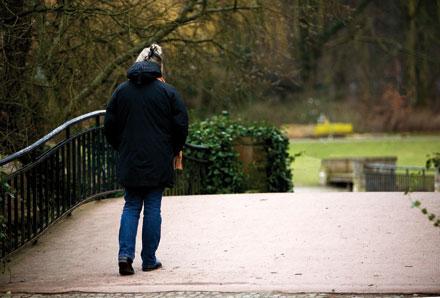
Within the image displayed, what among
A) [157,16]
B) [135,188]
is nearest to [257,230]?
[135,188]

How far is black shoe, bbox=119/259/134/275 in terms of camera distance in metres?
7.66

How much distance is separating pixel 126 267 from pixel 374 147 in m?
43.5

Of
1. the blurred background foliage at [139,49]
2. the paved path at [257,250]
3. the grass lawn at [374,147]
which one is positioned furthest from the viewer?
the grass lawn at [374,147]

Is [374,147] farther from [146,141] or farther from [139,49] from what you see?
[146,141]

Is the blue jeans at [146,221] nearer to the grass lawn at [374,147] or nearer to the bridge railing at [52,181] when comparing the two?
the bridge railing at [52,181]

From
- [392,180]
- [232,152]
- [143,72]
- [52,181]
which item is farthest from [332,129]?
[143,72]

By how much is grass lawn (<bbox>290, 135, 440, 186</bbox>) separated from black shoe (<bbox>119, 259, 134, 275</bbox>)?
3296cm

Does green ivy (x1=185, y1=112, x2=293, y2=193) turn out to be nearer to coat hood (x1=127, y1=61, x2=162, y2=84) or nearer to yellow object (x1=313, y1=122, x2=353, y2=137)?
coat hood (x1=127, y1=61, x2=162, y2=84)

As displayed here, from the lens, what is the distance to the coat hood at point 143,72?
7707 millimetres

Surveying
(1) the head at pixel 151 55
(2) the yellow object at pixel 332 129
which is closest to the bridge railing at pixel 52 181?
(1) the head at pixel 151 55

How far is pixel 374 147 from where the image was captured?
5028 cm

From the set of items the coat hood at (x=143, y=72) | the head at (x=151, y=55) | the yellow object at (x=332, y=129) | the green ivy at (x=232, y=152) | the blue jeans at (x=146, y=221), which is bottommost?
the blue jeans at (x=146, y=221)

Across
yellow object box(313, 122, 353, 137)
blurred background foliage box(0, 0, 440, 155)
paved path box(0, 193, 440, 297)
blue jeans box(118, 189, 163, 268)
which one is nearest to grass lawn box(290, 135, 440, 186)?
yellow object box(313, 122, 353, 137)

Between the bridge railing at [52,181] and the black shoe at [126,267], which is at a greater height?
the bridge railing at [52,181]
